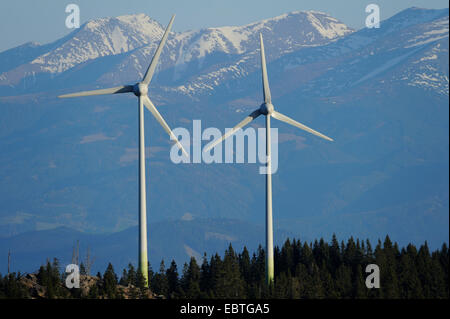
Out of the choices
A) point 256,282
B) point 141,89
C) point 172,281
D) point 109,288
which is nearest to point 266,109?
point 141,89

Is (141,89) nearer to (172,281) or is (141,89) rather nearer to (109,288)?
(109,288)

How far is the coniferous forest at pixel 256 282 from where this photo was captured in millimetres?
144375

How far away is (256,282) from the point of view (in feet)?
581

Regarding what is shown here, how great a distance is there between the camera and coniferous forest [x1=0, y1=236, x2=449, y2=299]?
474ft

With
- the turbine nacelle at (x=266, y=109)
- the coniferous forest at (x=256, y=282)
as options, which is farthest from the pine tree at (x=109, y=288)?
the turbine nacelle at (x=266, y=109)

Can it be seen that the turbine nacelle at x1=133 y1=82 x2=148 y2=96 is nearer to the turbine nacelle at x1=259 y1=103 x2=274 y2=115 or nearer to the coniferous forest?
the turbine nacelle at x1=259 y1=103 x2=274 y2=115

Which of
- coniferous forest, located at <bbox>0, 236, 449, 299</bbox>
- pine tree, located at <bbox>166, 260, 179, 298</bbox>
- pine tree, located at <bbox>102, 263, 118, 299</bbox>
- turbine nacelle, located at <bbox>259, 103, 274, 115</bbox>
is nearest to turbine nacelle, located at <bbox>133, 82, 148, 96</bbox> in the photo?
turbine nacelle, located at <bbox>259, 103, 274, 115</bbox>

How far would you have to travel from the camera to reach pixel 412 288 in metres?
175

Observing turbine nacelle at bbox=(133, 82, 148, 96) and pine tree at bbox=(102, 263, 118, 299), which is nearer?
pine tree at bbox=(102, 263, 118, 299)

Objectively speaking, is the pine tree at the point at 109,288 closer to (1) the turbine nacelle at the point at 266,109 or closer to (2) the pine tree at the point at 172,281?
(2) the pine tree at the point at 172,281
